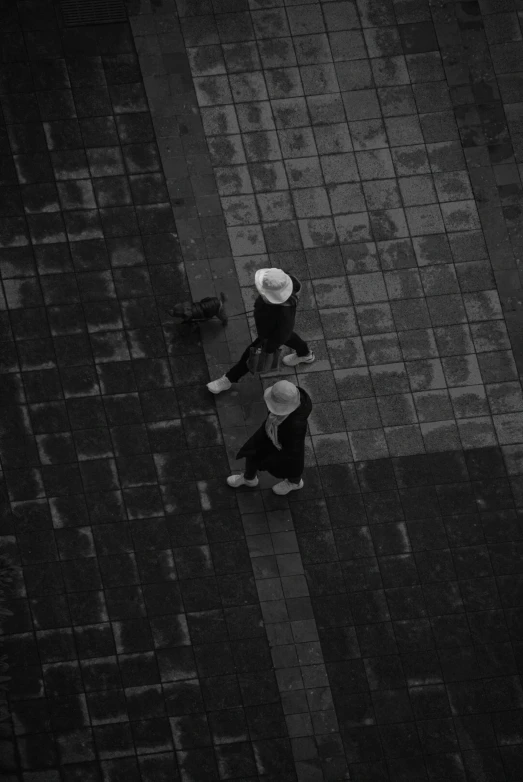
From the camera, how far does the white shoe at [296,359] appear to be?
1221 centimetres

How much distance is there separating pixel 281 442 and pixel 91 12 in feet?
20.5

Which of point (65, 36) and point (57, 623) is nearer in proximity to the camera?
point (57, 623)

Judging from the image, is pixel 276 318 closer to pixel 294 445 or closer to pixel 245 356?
pixel 245 356

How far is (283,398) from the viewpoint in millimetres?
10359

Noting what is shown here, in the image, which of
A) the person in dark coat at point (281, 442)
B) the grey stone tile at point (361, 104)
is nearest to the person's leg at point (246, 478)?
the person in dark coat at point (281, 442)

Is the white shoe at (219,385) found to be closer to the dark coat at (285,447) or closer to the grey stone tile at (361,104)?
the dark coat at (285,447)

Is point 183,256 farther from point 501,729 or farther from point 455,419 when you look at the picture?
point 501,729

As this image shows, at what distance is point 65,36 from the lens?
13.2 meters

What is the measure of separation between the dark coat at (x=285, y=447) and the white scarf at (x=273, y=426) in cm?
4

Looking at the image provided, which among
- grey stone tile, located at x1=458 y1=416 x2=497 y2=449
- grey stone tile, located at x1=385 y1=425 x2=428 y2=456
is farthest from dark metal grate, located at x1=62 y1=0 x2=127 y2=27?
grey stone tile, located at x1=458 y1=416 x2=497 y2=449

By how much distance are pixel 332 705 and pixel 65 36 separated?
340 inches

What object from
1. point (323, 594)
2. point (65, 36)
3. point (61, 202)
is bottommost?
point (323, 594)

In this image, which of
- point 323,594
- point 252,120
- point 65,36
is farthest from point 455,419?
point 65,36

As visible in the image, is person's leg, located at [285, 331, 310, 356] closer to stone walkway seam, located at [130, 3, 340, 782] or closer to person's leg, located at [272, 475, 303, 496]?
stone walkway seam, located at [130, 3, 340, 782]
